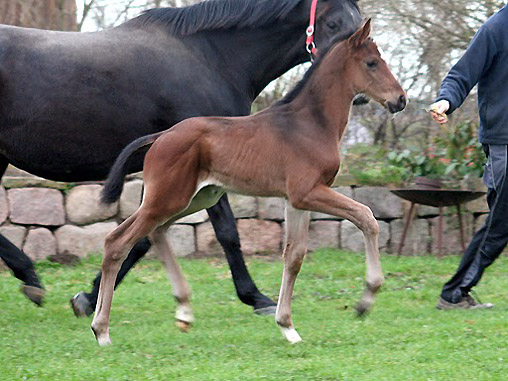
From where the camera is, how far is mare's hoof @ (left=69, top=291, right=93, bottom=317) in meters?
6.22

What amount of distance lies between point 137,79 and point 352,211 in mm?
2067

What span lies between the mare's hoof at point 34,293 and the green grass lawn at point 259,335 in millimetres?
155

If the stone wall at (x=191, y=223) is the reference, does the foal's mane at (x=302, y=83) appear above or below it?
above

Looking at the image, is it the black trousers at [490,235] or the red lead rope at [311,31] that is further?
the red lead rope at [311,31]

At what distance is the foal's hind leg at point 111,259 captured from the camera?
5012mm

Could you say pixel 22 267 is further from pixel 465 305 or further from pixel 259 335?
pixel 465 305

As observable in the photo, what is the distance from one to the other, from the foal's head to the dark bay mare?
92cm

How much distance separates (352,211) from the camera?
15.7 feet

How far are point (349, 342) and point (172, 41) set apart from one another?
2.59m

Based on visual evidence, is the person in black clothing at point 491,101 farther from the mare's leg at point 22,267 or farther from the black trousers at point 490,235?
A: the mare's leg at point 22,267

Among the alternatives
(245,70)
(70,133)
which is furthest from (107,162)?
(245,70)

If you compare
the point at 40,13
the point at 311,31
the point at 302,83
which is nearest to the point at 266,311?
the point at 302,83

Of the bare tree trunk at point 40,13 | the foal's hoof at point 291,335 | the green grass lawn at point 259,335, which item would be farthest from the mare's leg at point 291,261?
the bare tree trunk at point 40,13

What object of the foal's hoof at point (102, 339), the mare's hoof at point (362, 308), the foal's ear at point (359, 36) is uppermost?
the foal's ear at point (359, 36)
